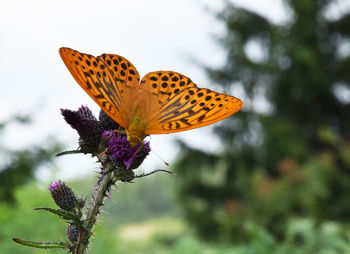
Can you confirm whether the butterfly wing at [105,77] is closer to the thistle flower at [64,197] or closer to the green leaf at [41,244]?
the thistle flower at [64,197]

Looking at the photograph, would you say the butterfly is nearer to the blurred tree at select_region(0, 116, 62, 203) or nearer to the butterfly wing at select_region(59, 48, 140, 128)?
the butterfly wing at select_region(59, 48, 140, 128)

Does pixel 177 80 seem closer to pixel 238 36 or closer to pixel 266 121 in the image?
pixel 266 121

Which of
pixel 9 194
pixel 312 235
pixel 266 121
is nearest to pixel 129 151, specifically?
pixel 312 235

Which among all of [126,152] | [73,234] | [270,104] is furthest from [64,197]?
[270,104]

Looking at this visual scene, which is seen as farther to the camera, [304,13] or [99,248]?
[304,13]

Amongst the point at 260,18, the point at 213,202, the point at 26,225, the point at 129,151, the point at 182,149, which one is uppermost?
the point at 260,18

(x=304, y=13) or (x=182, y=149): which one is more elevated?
(x=304, y=13)
